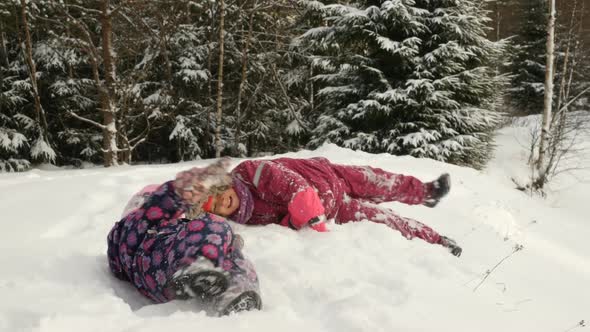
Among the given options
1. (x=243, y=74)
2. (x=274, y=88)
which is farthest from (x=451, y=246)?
(x=274, y=88)

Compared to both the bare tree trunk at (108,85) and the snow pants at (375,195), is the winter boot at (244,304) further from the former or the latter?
the bare tree trunk at (108,85)

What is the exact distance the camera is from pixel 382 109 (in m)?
7.63

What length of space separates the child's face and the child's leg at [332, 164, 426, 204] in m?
0.83

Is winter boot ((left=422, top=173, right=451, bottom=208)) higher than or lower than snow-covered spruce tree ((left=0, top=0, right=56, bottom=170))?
higher

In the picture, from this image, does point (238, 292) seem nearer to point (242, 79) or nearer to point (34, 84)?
point (242, 79)

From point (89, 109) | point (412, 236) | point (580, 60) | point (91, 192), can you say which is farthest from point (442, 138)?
point (580, 60)

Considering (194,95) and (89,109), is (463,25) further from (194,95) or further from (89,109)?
(89,109)

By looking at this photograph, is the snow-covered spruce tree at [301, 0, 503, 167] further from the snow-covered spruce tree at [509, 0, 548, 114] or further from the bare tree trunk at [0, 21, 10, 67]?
the snow-covered spruce tree at [509, 0, 548, 114]

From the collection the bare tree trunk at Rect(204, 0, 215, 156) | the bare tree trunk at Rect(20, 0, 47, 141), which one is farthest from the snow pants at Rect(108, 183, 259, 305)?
the bare tree trunk at Rect(20, 0, 47, 141)

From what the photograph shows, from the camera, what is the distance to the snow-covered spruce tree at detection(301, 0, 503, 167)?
7.41 m

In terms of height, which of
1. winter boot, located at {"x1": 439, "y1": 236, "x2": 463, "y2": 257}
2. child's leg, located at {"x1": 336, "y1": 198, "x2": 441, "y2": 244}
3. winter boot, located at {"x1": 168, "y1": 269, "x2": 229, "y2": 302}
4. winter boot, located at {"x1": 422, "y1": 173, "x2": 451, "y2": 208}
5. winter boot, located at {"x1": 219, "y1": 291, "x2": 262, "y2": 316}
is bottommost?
winter boot, located at {"x1": 439, "y1": 236, "x2": 463, "y2": 257}

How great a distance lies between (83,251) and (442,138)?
276 inches

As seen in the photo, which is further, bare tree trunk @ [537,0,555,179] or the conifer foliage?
bare tree trunk @ [537,0,555,179]

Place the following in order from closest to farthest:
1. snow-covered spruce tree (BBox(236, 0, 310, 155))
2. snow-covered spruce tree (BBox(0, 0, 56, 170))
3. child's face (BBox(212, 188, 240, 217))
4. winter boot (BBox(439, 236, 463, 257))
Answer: child's face (BBox(212, 188, 240, 217)) < winter boot (BBox(439, 236, 463, 257)) < snow-covered spruce tree (BBox(0, 0, 56, 170)) < snow-covered spruce tree (BBox(236, 0, 310, 155))
